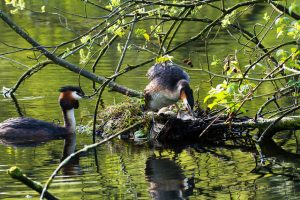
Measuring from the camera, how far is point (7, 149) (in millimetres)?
13492

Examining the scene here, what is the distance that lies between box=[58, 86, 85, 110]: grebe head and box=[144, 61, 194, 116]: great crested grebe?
5.28ft

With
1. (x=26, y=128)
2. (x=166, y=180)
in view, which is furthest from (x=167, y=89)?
(x=166, y=180)

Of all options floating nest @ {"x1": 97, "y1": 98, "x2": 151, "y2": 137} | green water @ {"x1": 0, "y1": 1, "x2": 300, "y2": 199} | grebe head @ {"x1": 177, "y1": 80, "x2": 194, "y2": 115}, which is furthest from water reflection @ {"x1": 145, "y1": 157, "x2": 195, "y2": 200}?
floating nest @ {"x1": 97, "y1": 98, "x2": 151, "y2": 137}

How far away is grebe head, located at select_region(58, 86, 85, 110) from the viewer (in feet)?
49.7

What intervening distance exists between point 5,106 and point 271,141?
17.6 ft

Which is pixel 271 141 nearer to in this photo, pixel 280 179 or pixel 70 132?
pixel 280 179

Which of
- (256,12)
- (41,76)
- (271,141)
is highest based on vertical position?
(256,12)

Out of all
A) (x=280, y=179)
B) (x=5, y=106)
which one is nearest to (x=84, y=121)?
(x=5, y=106)

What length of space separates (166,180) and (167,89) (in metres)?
2.83

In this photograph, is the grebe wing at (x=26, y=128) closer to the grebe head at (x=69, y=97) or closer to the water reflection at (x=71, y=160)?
the water reflection at (x=71, y=160)

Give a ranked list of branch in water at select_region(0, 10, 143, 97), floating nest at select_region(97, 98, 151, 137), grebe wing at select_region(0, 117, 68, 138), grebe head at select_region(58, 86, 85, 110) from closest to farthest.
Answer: branch in water at select_region(0, 10, 143, 97) < floating nest at select_region(97, 98, 151, 137) < grebe wing at select_region(0, 117, 68, 138) < grebe head at select_region(58, 86, 85, 110)

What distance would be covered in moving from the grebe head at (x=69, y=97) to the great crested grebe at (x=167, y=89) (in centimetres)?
161

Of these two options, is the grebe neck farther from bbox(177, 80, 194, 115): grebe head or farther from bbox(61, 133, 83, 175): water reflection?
bbox(177, 80, 194, 115): grebe head

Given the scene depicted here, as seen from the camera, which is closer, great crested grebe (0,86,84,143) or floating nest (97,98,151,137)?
floating nest (97,98,151,137)
